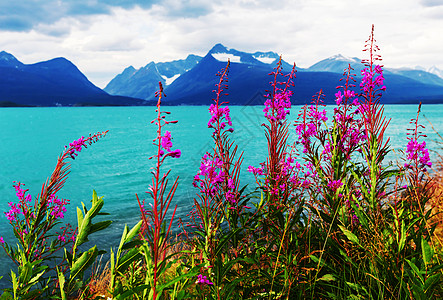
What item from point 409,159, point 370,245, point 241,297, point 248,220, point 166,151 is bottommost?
point 241,297

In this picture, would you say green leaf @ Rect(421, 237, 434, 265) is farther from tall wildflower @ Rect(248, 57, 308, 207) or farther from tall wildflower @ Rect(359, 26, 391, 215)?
tall wildflower @ Rect(248, 57, 308, 207)

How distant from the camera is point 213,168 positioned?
2.67 meters

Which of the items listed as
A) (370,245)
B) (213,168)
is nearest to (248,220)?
(213,168)

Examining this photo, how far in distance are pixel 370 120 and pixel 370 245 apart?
121 cm

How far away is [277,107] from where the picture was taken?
328cm

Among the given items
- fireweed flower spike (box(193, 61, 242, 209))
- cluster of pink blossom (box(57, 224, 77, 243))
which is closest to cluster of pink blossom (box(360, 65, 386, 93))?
fireweed flower spike (box(193, 61, 242, 209))

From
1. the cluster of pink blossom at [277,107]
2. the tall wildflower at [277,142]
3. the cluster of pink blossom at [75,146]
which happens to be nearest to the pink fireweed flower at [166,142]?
the cluster of pink blossom at [75,146]

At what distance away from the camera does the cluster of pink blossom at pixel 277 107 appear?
3264 mm

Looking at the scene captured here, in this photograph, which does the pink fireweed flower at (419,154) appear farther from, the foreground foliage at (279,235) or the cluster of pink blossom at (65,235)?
the cluster of pink blossom at (65,235)

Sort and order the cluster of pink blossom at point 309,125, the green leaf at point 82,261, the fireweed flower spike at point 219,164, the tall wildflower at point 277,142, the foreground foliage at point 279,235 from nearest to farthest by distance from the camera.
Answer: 1. the green leaf at point 82,261
2. the foreground foliage at point 279,235
3. the fireweed flower spike at point 219,164
4. the tall wildflower at point 277,142
5. the cluster of pink blossom at point 309,125

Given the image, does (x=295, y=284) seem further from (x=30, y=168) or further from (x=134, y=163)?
(x=30, y=168)

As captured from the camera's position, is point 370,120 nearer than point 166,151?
No

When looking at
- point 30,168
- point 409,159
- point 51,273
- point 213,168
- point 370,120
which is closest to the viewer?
point 213,168

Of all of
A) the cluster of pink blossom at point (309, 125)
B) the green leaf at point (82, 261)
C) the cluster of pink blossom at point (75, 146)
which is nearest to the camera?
the green leaf at point (82, 261)
